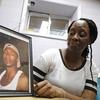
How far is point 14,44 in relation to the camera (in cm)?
96

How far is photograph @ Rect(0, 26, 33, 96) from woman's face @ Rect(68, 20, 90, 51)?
32 cm

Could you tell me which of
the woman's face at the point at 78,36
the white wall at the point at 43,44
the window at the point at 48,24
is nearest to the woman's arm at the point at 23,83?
the woman's face at the point at 78,36

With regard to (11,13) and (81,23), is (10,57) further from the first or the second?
(11,13)

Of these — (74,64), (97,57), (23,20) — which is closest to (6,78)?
(74,64)

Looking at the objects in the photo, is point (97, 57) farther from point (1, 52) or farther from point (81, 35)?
point (1, 52)

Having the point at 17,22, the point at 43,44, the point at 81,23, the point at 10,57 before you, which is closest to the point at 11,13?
the point at 17,22

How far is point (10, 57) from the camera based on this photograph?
91 cm

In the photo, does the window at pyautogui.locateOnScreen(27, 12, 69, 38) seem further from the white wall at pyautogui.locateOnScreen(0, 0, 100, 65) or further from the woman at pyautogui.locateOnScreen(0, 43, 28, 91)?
the woman at pyautogui.locateOnScreen(0, 43, 28, 91)

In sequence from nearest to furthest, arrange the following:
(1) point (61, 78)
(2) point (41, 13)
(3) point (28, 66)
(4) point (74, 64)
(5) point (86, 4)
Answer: (3) point (28, 66) → (1) point (61, 78) → (4) point (74, 64) → (5) point (86, 4) → (2) point (41, 13)

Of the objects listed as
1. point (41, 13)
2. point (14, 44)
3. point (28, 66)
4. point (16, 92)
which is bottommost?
point (16, 92)

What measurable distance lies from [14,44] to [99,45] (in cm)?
142

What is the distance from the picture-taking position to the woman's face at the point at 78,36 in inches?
48.1

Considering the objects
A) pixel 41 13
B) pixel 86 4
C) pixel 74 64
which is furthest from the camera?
pixel 41 13

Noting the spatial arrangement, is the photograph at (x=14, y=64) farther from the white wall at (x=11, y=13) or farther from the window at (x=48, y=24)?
the window at (x=48, y=24)
